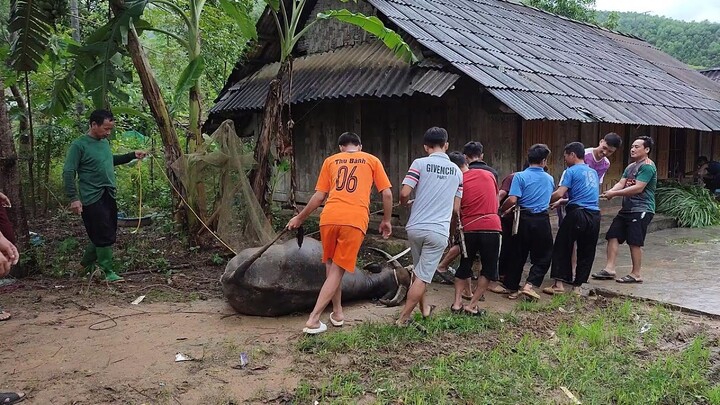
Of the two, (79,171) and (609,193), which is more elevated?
(79,171)

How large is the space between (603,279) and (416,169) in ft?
11.1

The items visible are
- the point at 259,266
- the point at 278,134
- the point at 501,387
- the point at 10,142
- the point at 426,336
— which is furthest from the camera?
the point at 278,134

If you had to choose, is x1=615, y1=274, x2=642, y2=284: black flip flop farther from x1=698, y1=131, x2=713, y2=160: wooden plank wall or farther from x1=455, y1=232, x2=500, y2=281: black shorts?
x1=698, y1=131, x2=713, y2=160: wooden plank wall

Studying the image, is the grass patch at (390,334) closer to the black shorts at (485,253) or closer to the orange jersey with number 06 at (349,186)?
the black shorts at (485,253)

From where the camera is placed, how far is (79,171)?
5457 millimetres

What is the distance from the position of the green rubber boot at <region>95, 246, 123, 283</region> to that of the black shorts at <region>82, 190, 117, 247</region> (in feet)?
0.34

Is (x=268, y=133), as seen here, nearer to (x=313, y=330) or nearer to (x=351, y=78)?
(x=351, y=78)

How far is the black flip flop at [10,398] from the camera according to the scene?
10.2 ft

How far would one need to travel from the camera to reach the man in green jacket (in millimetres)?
5375

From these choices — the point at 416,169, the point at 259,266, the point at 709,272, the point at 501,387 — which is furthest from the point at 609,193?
the point at 259,266

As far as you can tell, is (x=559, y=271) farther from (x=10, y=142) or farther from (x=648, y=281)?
(x=10, y=142)

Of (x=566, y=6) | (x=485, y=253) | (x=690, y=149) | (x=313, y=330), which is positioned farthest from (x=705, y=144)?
(x=313, y=330)

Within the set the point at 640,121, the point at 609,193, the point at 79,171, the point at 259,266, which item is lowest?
the point at 259,266

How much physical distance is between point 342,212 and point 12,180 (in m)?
4.15
